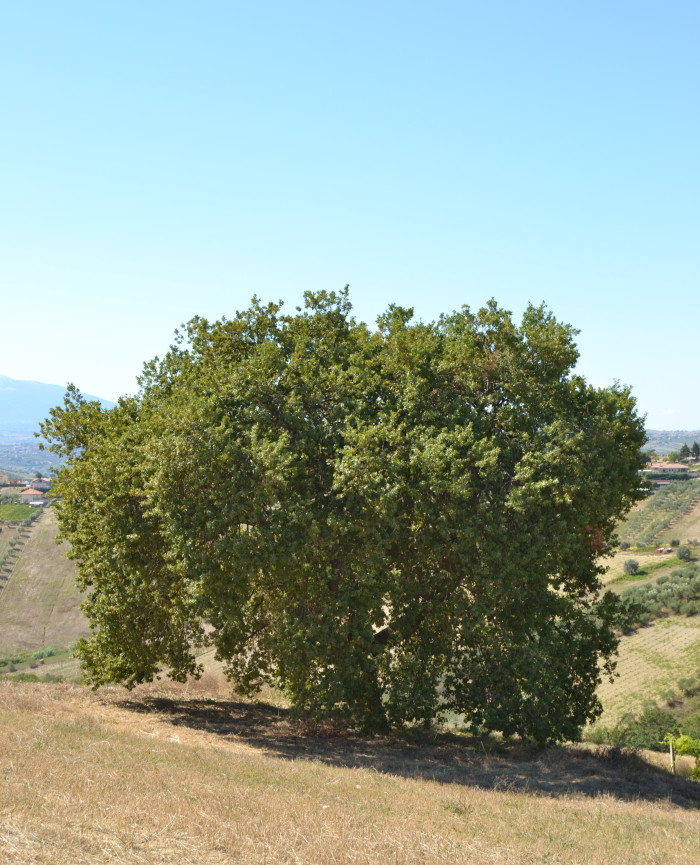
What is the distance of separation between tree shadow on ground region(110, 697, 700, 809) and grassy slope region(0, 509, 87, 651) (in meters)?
55.4

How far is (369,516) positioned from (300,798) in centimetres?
820

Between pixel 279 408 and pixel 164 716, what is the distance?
34.6 feet

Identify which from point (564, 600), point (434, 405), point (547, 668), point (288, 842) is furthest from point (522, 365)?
point (288, 842)

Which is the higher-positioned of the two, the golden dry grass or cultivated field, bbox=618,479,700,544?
cultivated field, bbox=618,479,700,544

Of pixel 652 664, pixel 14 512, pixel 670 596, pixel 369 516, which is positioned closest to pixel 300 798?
pixel 369 516

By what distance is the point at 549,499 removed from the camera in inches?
778

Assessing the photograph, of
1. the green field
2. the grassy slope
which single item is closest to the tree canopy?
the grassy slope

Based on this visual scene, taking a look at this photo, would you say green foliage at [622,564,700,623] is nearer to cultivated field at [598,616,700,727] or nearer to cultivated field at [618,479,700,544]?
cultivated field at [598,616,700,727]

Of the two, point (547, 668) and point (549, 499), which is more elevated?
point (549, 499)

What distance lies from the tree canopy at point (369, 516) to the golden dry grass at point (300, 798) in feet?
5.41

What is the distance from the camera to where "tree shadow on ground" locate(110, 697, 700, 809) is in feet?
55.4

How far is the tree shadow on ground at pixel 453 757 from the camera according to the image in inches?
665

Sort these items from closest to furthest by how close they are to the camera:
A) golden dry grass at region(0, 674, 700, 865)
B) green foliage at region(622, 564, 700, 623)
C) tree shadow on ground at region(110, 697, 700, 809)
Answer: golden dry grass at region(0, 674, 700, 865), tree shadow on ground at region(110, 697, 700, 809), green foliage at region(622, 564, 700, 623)

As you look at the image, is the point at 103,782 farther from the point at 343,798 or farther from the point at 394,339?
the point at 394,339
